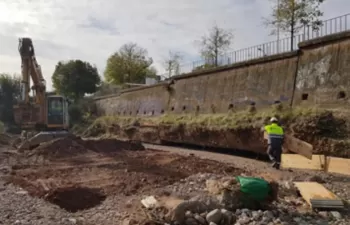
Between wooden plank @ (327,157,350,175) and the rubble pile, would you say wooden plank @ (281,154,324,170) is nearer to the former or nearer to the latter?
wooden plank @ (327,157,350,175)

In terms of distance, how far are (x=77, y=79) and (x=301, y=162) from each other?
38597 mm

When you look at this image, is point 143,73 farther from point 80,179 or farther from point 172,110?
point 80,179

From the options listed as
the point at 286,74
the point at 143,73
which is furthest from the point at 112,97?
the point at 286,74

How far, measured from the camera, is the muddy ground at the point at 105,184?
6.75 metres

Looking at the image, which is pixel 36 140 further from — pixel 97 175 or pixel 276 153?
pixel 276 153

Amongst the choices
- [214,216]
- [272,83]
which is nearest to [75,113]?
[272,83]

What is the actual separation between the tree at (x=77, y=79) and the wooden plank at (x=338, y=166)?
3944 centimetres

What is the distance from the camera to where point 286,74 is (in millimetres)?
14211

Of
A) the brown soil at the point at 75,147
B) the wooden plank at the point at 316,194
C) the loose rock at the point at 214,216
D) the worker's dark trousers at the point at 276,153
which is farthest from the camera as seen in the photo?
the brown soil at the point at 75,147

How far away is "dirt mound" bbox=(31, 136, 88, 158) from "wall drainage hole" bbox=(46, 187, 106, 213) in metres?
7.35

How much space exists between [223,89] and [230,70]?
1.00m

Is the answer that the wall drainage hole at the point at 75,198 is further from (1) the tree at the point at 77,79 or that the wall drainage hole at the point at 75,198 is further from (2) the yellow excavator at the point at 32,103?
(1) the tree at the point at 77,79

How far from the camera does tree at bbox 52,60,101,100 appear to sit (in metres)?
45.3

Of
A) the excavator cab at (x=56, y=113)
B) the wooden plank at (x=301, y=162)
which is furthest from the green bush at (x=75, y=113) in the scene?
the wooden plank at (x=301, y=162)
